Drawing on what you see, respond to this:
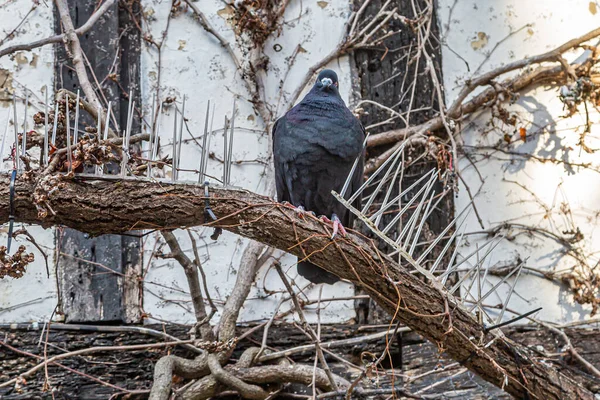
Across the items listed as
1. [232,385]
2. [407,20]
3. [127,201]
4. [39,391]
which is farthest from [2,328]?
[407,20]

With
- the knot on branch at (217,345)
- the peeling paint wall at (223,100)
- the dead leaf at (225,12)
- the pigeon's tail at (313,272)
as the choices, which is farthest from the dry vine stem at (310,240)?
the dead leaf at (225,12)

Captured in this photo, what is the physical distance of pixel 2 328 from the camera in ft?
10.9

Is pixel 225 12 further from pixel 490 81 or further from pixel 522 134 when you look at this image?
pixel 522 134

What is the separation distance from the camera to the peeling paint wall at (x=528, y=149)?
3705 mm

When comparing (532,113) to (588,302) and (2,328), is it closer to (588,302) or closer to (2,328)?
(588,302)

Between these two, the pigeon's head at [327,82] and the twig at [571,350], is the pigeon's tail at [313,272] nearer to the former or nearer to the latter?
the pigeon's head at [327,82]

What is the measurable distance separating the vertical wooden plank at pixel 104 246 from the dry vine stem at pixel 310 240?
1.14 meters

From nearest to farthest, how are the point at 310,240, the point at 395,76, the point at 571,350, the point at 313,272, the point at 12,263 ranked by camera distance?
the point at 12,263 < the point at 310,240 < the point at 313,272 < the point at 571,350 < the point at 395,76

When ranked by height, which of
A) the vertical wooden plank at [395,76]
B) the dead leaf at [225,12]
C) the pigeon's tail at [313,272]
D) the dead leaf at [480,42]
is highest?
the dead leaf at [225,12]

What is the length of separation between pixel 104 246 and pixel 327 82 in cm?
123

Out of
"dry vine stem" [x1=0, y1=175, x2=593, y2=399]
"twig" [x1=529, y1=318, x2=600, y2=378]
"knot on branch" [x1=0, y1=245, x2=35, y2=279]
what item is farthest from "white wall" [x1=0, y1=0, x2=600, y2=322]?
"knot on branch" [x1=0, y1=245, x2=35, y2=279]

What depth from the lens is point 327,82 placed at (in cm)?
321

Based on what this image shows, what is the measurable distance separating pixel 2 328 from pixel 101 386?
1.60 feet

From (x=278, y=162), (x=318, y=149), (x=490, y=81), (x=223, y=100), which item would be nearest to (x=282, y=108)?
(x=223, y=100)
